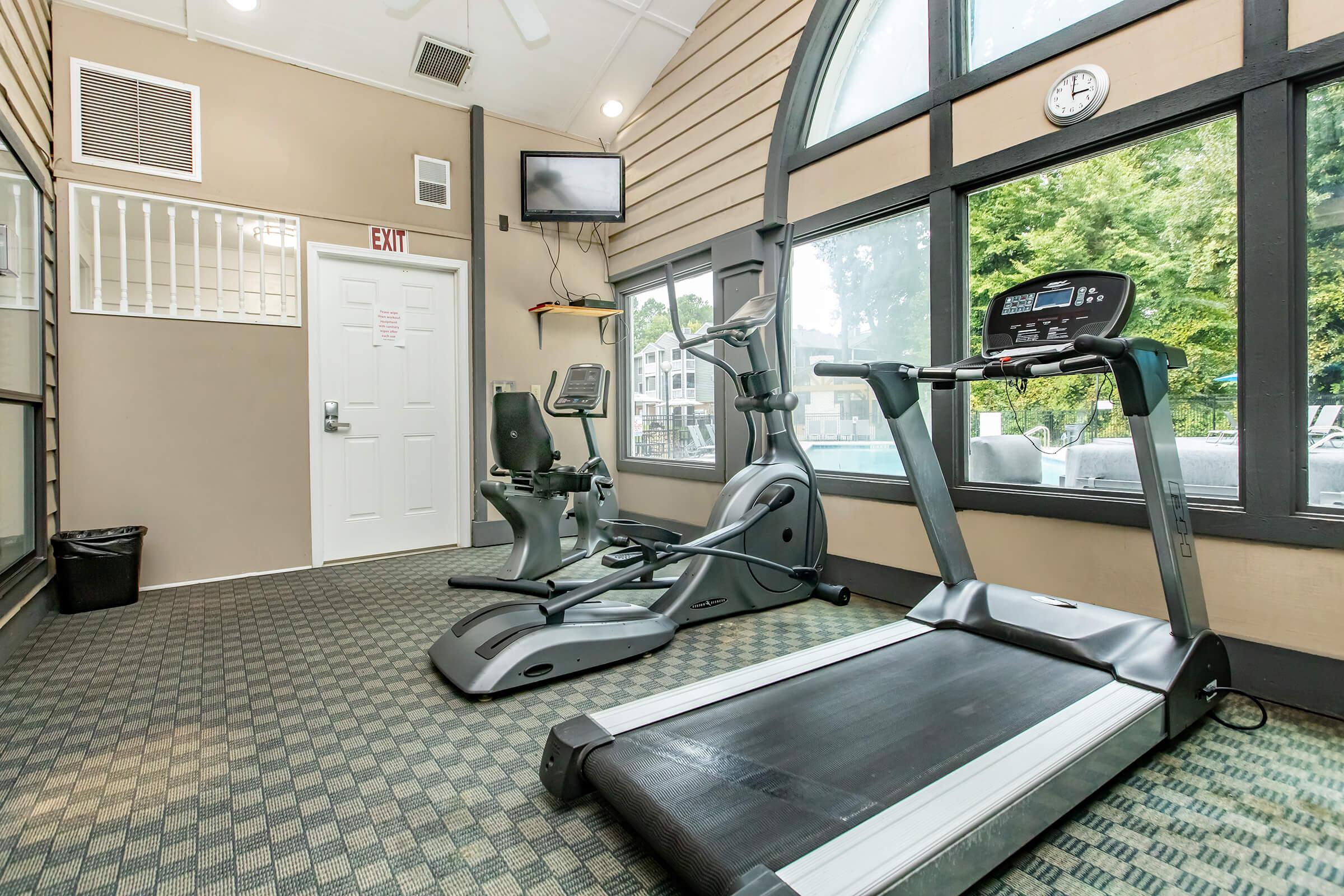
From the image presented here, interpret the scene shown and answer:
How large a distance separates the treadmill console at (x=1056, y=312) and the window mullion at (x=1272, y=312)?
0.53 m

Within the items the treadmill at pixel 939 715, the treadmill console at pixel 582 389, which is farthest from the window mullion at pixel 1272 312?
the treadmill console at pixel 582 389

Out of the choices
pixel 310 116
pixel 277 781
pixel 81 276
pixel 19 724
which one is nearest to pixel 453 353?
pixel 310 116

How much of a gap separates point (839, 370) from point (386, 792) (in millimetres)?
1908

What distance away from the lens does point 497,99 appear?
4906 mm

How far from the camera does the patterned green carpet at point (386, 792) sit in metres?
1.33

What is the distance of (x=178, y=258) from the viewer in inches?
153

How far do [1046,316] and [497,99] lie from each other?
453 cm

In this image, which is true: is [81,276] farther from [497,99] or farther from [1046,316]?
[1046,316]

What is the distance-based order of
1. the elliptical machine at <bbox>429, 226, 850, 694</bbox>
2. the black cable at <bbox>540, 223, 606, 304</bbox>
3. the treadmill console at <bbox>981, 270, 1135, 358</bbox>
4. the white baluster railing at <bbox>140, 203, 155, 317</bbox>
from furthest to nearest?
the black cable at <bbox>540, 223, 606, 304</bbox>, the white baluster railing at <bbox>140, 203, 155, 317</bbox>, the elliptical machine at <bbox>429, 226, 850, 694</bbox>, the treadmill console at <bbox>981, 270, 1135, 358</bbox>

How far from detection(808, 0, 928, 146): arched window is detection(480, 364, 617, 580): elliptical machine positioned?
6.86 ft

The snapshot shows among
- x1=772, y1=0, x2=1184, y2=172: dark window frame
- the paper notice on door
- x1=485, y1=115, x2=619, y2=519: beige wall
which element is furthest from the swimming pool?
the paper notice on door

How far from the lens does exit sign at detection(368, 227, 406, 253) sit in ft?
14.8

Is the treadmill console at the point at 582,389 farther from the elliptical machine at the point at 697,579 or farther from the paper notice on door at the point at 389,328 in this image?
the paper notice on door at the point at 389,328

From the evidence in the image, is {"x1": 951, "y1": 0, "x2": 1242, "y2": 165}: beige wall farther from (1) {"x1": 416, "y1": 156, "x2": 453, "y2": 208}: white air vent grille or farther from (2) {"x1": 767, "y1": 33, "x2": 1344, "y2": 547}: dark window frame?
(1) {"x1": 416, "y1": 156, "x2": 453, "y2": 208}: white air vent grille
